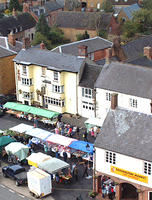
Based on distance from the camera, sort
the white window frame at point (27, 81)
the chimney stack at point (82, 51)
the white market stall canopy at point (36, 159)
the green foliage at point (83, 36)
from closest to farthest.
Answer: the white market stall canopy at point (36, 159) → the chimney stack at point (82, 51) → the white window frame at point (27, 81) → the green foliage at point (83, 36)

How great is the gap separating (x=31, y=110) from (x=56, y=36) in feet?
130

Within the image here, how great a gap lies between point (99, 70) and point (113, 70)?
9.42 feet

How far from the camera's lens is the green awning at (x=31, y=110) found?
52.8 meters

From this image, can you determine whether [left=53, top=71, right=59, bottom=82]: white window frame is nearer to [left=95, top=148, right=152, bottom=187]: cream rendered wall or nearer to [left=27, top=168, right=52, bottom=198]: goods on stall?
[left=27, top=168, right=52, bottom=198]: goods on stall

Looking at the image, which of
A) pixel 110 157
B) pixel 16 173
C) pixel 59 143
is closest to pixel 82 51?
pixel 59 143

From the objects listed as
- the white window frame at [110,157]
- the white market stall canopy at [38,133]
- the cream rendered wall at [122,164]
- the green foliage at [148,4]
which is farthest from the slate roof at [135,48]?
the white window frame at [110,157]

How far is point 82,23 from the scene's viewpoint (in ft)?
308

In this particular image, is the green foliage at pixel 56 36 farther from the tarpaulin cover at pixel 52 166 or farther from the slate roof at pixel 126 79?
the tarpaulin cover at pixel 52 166

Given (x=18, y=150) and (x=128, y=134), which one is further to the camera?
(x=18, y=150)

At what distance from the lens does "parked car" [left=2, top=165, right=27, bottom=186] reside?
38531 mm

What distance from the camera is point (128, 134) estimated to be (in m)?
34.8

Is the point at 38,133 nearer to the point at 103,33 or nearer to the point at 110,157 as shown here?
the point at 110,157

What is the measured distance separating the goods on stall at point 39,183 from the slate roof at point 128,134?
5.85m

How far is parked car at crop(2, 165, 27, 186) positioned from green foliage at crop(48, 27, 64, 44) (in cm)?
5345
